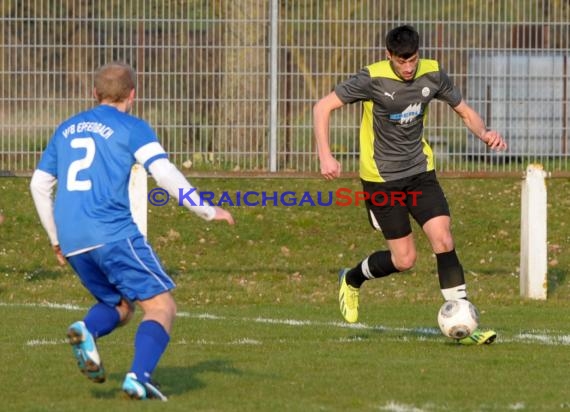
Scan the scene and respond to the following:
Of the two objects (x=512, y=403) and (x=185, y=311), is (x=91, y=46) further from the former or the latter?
(x=512, y=403)

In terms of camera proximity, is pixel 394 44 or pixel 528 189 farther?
pixel 528 189

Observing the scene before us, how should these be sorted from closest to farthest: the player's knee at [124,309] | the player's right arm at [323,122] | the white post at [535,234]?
the player's knee at [124,309] → the player's right arm at [323,122] → the white post at [535,234]

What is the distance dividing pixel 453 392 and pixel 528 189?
539cm

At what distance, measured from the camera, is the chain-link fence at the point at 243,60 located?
1582 centimetres

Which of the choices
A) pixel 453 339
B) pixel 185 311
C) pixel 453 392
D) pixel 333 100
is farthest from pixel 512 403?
pixel 185 311

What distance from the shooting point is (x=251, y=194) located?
17500 millimetres

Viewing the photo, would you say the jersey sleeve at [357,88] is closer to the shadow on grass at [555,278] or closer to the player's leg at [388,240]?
the player's leg at [388,240]

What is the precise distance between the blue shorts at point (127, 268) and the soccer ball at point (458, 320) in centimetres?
273

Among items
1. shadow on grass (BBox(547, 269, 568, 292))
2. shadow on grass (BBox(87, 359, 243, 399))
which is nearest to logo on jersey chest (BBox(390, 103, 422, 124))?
shadow on grass (BBox(87, 359, 243, 399))

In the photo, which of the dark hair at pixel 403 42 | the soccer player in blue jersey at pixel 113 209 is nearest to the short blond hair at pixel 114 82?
the soccer player in blue jersey at pixel 113 209

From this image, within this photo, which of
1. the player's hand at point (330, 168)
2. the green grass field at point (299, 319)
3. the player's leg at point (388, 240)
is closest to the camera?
the green grass field at point (299, 319)

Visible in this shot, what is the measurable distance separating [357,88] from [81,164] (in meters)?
3.07

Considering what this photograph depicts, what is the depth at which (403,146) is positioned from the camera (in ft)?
32.4

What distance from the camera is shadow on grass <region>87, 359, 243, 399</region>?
7648 mm
